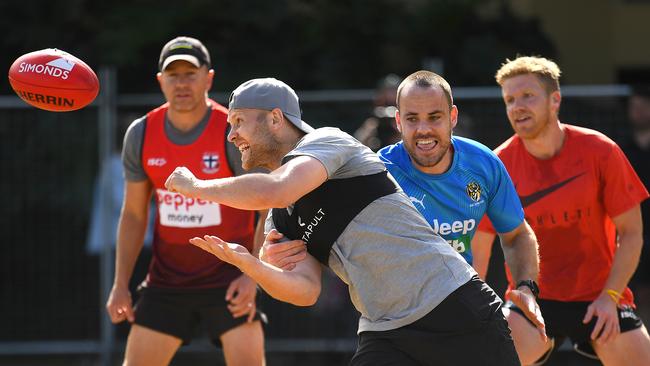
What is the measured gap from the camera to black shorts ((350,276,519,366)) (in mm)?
4383

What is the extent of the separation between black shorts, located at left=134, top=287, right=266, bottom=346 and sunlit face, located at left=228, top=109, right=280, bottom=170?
1.88 metres

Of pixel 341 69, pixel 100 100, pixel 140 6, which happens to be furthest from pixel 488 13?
pixel 100 100

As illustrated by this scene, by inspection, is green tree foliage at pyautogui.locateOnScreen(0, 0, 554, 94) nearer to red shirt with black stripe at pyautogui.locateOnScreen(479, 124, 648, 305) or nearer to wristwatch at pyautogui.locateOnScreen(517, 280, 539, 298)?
red shirt with black stripe at pyautogui.locateOnScreen(479, 124, 648, 305)

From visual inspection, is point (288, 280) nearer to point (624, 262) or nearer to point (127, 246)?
point (624, 262)

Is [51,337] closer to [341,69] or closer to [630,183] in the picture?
[341,69]

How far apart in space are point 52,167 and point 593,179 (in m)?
5.34

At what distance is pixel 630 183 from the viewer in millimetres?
5785

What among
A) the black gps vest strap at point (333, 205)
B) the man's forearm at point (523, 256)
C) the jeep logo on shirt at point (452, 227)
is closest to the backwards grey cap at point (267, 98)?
the black gps vest strap at point (333, 205)

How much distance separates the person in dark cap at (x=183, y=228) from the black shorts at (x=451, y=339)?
1.78 metres

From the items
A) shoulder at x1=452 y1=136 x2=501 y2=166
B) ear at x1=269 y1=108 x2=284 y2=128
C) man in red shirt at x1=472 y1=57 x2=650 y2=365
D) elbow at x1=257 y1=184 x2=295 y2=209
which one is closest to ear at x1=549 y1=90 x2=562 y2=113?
man in red shirt at x1=472 y1=57 x2=650 y2=365

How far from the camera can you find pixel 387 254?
432cm

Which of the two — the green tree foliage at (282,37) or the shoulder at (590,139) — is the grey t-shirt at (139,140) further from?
the green tree foliage at (282,37)

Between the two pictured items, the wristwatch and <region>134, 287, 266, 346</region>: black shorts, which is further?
<region>134, 287, 266, 346</region>: black shorts

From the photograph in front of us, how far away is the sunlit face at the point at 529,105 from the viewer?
585 cm
